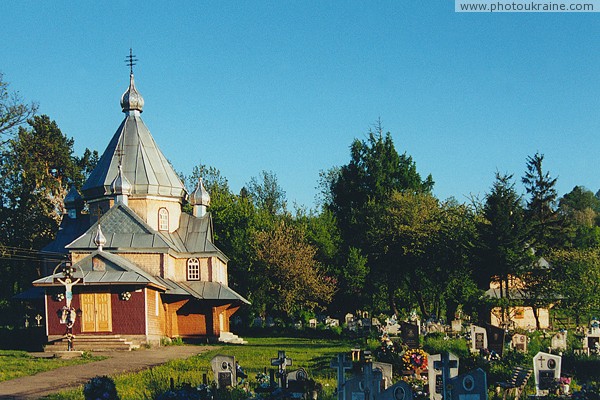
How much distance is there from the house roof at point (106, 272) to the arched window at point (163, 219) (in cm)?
649

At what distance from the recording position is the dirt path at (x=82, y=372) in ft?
61.5

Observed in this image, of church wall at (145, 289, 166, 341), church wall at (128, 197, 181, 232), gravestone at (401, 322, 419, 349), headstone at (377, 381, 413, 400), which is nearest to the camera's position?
headstone at (377, 381, 413, 400)

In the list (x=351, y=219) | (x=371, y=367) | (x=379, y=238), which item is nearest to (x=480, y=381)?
(x=371, y=367)

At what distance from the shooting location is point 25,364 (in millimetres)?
25688

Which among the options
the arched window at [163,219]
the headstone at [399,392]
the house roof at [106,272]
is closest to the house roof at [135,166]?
the arched window at [163,219]

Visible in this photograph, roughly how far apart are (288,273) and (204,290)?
10.1 metres

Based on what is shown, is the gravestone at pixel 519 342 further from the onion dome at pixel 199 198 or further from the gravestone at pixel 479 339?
the onion dome at pixel 199 198

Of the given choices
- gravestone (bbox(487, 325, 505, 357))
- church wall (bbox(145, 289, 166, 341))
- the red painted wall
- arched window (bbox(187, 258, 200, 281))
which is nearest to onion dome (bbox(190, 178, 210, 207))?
arched window (bbox(187, 258, 200, 281))

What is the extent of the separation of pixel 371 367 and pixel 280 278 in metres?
38.6

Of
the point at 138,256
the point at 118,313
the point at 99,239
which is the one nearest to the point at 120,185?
the point at 138,256

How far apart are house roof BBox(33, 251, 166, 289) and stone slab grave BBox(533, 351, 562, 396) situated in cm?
2132

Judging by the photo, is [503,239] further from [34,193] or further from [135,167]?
[34,193]

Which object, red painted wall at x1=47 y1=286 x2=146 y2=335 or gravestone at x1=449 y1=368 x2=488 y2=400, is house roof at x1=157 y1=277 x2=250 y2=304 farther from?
gravestone at x1=449 y1=368 x2=488 y2=400

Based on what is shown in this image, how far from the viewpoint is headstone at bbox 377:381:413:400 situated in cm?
1197
